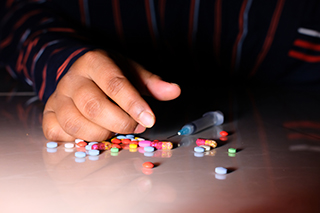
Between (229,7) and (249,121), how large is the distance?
20.3 inches

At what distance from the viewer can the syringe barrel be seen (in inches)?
30.5

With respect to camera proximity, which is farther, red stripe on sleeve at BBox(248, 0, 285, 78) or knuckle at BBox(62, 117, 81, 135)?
red stripe on sleeve at BBox(248, 0, 285, 78)

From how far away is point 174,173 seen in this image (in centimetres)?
54

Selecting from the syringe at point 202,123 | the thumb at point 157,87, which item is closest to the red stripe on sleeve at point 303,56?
the syringe at point 202,123

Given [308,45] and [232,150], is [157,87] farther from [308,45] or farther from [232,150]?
[308,45]

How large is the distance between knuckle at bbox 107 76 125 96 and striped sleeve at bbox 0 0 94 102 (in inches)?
5.7

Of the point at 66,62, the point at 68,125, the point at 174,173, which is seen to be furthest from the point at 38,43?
the point at 174,173

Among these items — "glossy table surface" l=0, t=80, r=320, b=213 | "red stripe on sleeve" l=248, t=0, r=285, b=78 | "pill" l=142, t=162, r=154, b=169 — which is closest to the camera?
"glossy table surface" l=0, t=80, r=320, b=213

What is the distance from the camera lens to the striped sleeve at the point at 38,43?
82 cm

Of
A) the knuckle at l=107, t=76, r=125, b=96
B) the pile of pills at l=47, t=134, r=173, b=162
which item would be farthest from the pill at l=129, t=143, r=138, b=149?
the knuckle at l=107, t=76, r=125, b=96

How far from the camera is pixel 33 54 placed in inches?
40.4

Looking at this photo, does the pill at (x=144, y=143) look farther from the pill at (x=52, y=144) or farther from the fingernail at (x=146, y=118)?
the pill at (x=52, y=144)

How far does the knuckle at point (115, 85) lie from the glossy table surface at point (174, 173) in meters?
0.12

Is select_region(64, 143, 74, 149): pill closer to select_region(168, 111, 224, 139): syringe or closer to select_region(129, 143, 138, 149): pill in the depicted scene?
select_region(129, 143, 138, 149): pill
